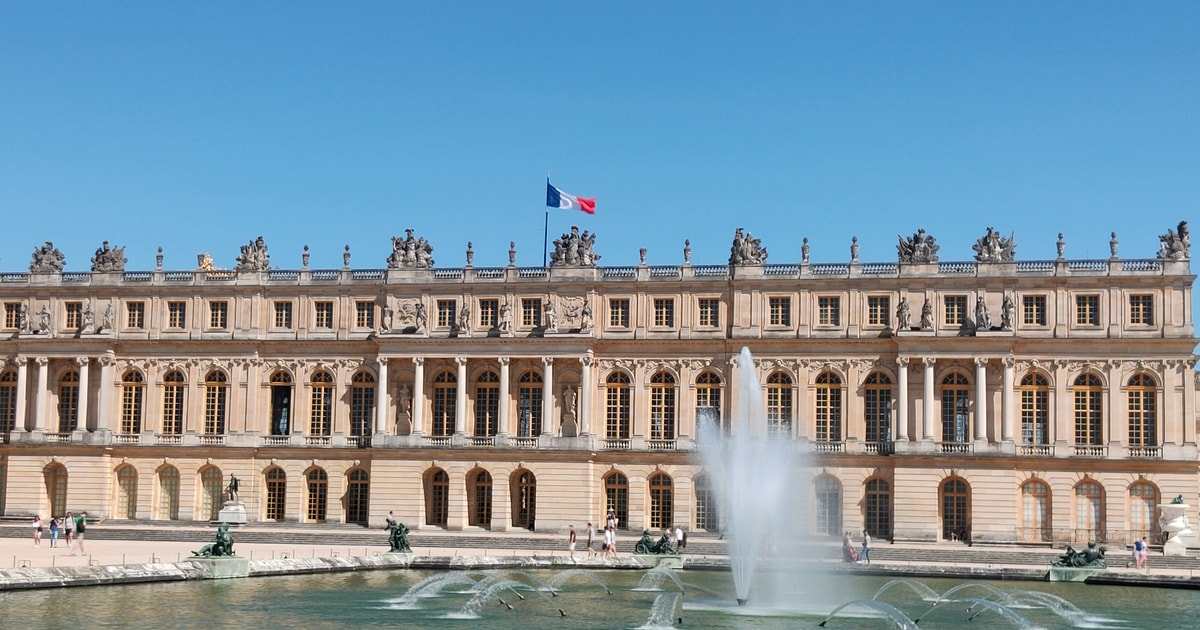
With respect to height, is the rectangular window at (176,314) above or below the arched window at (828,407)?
above

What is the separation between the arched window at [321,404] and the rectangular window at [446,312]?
5.76 meters

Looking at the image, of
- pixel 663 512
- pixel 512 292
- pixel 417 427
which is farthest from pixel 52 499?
pixel 663 512

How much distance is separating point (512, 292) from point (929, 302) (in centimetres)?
1800

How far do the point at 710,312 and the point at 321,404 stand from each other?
18336 mm

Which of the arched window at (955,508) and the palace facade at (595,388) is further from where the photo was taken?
the arched window at (955,508)

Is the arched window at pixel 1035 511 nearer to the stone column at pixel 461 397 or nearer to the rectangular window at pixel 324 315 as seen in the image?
the stone column at pixel 461 397

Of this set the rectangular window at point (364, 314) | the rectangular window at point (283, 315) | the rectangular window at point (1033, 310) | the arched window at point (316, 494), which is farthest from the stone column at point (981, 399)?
the rectangular window at point (283, 315)

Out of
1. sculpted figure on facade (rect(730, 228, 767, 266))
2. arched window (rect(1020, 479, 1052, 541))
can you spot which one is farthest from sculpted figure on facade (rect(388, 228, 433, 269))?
arched window (rect(1020, 479, 1052, 541))

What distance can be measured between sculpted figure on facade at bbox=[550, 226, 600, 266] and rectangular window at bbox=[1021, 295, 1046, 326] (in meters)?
18.3

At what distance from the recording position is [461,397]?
6353cm

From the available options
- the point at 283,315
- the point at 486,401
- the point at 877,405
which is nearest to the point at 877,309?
the point at 877,405

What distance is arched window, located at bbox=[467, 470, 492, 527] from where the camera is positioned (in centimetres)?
6406

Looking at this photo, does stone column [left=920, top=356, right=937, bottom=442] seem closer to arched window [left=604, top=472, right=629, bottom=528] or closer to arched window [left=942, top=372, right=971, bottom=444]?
arched window [left=942, top=372, right=971, bottom=444]

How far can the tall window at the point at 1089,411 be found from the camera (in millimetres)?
59094
